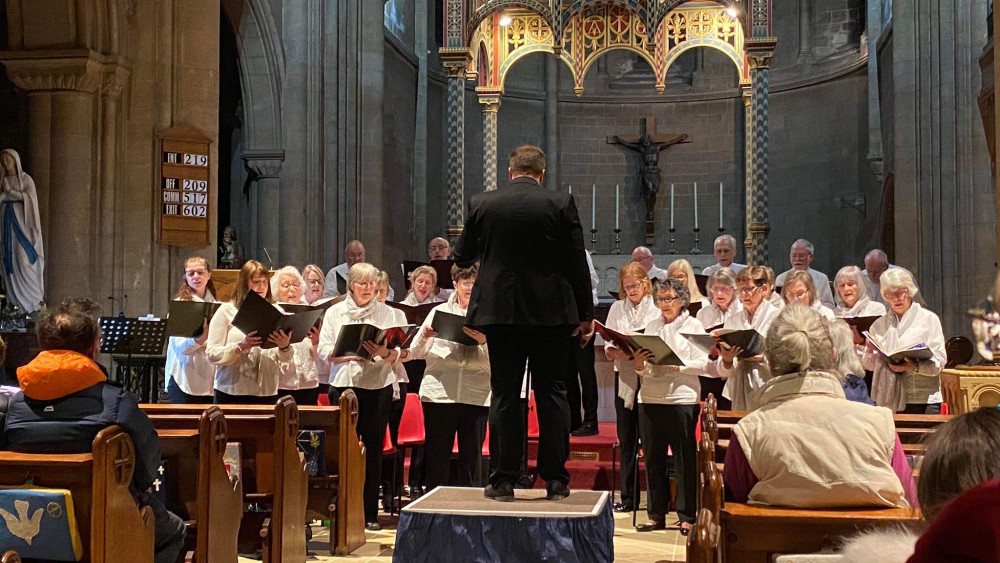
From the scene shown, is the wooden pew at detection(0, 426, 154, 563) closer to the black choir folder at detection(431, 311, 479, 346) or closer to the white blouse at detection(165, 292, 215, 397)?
Answer: the black choir folder at detection(431, 311, 479, 346)

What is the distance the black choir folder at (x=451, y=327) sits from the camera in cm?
582

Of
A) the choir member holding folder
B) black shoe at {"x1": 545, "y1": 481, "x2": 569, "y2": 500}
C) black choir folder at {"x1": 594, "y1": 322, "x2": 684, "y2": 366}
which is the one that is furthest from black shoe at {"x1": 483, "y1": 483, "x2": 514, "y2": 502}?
the choir member holding folder

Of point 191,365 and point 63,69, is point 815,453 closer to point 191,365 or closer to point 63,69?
point 191,365

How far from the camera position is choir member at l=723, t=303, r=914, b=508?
3.20m

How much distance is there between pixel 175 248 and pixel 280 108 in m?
4.15

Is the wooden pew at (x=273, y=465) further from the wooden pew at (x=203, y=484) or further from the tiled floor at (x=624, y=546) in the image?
the tiled floor at (x=624, y=546)

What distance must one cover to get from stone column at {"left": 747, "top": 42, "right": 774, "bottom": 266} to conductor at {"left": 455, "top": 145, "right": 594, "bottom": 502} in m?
9.42

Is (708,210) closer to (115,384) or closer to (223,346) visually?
(223,346)

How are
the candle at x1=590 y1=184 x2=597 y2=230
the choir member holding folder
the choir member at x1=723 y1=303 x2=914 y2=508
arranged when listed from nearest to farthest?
the choir member at x1=723 y1=303 x2=914 y2=508 → the choir member holding folder → the candle at x1=590 y1=184 x2=597 y2=230

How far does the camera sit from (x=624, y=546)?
6117 millimetres

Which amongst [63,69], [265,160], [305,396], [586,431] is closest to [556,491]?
[305,396]

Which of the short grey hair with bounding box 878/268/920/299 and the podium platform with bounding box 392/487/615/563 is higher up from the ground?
the short grey hair with bounding box 878/268/920/299

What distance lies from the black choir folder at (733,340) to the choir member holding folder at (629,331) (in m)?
0.88

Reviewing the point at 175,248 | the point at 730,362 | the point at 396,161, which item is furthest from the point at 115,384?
the point at 396,161
